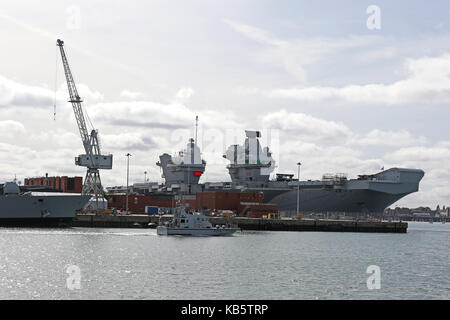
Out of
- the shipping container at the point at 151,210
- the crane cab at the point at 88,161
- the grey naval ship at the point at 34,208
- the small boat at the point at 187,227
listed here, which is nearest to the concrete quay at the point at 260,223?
the grey naval ship at the point at 34,208

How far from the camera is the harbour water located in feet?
145

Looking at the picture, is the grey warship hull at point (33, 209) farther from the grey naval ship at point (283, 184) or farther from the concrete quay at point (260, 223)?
the grey naval ship at point (283, 184)

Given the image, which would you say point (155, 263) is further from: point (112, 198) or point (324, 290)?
point (112, 198)

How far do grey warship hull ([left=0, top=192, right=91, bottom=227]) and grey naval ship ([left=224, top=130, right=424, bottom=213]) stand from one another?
160ft

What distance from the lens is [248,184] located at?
16988cm

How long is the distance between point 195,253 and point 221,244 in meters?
14.1

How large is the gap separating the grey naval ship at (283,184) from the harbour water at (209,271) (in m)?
62.2

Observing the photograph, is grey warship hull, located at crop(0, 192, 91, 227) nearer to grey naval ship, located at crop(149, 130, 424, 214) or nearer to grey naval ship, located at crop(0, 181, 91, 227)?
grey naval ship, located at crop(0, 181, 91, 227)

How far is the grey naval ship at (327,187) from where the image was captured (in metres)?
146

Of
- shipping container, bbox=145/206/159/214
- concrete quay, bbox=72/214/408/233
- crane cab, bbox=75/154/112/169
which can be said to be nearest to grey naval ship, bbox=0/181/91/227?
concrete quay, bbox=72/214/408/233

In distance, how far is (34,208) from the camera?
120188 mm

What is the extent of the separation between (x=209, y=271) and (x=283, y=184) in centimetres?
11056
